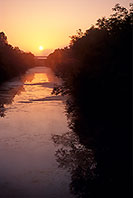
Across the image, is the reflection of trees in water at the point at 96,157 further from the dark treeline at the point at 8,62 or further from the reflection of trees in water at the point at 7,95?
the dark treeline at the point at 8,62

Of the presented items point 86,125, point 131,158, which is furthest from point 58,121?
point 131,158

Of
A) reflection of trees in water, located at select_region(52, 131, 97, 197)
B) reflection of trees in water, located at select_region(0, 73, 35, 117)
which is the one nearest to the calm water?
reflection of trees in water, located at select_region(52, 131, 97, 197)

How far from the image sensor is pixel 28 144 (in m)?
10.7

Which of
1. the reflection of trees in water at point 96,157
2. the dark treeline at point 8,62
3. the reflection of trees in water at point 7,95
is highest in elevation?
the dark treeline at point 8,62

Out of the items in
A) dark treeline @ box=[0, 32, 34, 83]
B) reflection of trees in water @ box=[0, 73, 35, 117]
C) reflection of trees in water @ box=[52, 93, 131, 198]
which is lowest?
reflection of trees in water @ box=[0, 73, 35, 117]

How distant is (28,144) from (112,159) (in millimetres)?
3573

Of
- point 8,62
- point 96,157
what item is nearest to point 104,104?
point 96,157

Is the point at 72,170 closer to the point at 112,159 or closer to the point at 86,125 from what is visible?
the point at 112,159

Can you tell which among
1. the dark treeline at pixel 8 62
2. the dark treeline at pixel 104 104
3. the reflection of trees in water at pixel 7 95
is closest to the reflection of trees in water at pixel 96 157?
the dark treeline at pixel 104 104

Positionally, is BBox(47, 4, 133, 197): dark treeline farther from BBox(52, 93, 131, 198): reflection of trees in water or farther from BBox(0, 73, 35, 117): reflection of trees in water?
BBox(0, 73, 35, 117): reflection of trees in water

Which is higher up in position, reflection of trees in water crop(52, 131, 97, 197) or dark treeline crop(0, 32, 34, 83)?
dark treeline crop(0, 32, 34, 83)

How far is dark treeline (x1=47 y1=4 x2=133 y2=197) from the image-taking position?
718 centimetres

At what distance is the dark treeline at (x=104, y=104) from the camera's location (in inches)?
283

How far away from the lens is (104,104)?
19703mm
